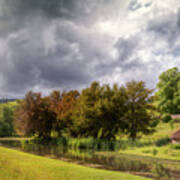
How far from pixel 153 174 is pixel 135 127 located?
1431 cm

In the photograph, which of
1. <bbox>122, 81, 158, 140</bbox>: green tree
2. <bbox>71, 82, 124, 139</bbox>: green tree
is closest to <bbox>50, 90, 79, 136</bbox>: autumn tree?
<bbox>71, 82, 124, 139</bbox>: green tree

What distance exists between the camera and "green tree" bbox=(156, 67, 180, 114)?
1666 inches

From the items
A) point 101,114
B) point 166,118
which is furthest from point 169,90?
point 101,114

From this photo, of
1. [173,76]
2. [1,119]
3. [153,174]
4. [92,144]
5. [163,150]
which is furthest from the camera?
[1,119]

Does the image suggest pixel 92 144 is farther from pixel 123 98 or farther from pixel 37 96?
pixel 37 96

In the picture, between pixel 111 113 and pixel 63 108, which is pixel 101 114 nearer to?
pixel 111 113

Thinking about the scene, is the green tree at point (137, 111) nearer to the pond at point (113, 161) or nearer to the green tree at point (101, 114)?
the green tree at point (101, 114)

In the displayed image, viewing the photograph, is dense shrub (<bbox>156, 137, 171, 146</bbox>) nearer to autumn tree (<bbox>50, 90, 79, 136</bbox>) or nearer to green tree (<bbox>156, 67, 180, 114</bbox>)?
autumn tree (<bbox>50, 90, 79, 136</bbox>)

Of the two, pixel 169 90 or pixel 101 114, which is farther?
pixel 169 90

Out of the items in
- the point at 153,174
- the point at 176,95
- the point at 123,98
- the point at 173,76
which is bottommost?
the point at 153,174

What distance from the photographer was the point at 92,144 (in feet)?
84.5

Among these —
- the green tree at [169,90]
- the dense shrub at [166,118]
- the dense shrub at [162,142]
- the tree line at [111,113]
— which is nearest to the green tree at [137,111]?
the tree line at [111,113]

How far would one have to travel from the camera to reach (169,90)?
4325cm

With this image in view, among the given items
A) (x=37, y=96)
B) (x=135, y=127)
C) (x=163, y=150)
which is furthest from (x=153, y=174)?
(x=37, y=96)
